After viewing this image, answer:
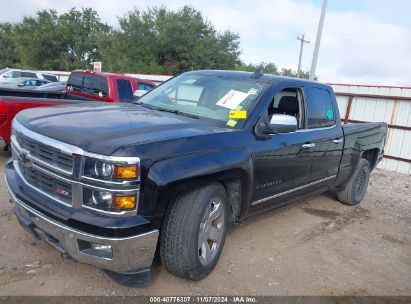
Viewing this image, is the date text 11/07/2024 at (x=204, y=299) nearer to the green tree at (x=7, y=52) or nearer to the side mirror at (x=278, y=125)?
the side mirror at (x=278, y=125)

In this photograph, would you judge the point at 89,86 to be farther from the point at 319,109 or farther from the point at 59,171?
the point at 59,171

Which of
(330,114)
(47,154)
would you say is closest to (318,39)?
(330,114)

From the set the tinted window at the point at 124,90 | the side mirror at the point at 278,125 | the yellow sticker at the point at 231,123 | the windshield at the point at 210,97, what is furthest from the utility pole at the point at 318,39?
the yellow sticker at the point at 231,123

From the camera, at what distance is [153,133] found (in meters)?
2.93

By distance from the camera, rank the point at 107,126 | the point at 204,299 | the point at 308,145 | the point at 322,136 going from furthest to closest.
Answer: the point at 322,136, the point at 308,145, the point at 204,299, the point at 107,126

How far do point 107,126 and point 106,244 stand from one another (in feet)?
2.94

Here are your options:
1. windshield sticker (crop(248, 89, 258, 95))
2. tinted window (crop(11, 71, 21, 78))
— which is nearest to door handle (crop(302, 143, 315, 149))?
windshield sticker (crop(248, 89, 258, 95))

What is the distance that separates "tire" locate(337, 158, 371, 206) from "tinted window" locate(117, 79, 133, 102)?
16.4ft

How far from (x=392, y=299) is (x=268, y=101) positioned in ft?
7.13

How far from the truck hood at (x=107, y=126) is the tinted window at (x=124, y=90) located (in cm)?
486

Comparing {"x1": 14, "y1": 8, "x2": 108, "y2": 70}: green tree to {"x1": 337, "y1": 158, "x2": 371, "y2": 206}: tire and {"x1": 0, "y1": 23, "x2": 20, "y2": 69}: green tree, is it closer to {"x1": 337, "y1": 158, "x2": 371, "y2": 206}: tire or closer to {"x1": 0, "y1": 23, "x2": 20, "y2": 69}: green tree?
{"x1": 0, "y1": 23, "x2": 20, "y2": 69}: green tree

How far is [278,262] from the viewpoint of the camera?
12.7ft

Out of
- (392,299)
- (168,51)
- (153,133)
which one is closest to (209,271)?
(153,133)

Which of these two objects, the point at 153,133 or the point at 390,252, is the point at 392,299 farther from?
the point at 153,133
